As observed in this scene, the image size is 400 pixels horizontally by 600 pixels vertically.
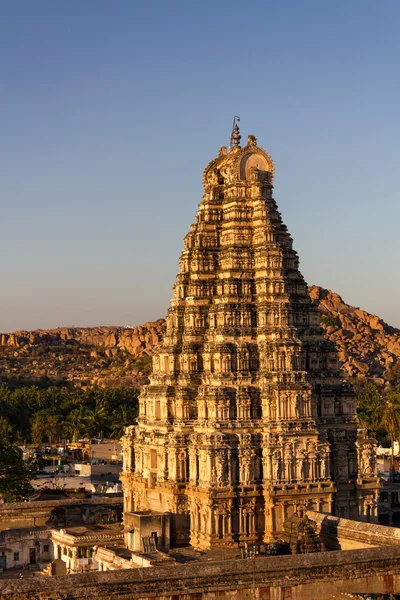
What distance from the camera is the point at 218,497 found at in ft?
130

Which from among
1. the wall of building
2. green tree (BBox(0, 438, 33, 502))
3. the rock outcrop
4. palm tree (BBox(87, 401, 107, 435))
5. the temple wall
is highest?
the rock outcrop

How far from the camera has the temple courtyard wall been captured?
3156 centimetres

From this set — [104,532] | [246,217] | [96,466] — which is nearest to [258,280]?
[246,217]

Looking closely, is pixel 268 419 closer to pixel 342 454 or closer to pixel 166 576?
pixel 342 454

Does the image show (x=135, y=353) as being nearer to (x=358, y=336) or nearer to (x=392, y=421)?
(x=358, y=336)

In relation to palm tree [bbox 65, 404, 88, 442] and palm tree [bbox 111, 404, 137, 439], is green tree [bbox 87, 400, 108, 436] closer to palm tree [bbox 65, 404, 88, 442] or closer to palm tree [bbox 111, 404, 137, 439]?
palm tree [bbox 65, 404, 88, 442]

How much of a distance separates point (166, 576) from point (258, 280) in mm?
14671

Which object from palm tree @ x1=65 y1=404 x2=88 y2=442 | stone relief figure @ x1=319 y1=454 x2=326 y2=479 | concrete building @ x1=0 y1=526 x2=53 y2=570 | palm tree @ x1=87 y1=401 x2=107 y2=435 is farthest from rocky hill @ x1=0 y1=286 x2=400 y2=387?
stone relief figure @ x1=319 y1=454 x2=326 y2=479

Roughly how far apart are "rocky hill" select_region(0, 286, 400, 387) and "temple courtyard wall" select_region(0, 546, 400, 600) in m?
90.7

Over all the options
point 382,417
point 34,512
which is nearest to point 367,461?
point 34,512

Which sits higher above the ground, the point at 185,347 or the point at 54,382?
the point at 54,382

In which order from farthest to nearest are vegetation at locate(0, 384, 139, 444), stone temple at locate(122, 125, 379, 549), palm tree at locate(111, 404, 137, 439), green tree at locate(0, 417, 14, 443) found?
vegetation at locate(0, 384, 139, 444) < palm tree at locate(111, 404, 137, 439) < green tree at locate(0, 417, 14, 443) < stone temple at locate(122, 125, 379, 549)

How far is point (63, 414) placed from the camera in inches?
4011

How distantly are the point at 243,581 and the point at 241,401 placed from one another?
928 centimetres
